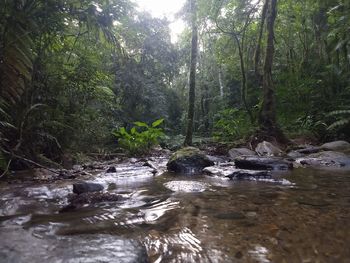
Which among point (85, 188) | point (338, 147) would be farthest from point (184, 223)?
point (338, 147)

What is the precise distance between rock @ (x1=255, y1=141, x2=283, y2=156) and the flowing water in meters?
3.51

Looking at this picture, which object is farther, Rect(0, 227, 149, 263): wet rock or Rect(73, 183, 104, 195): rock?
Rect(73, 183, 104, 195): rock

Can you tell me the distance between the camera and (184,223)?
99.4 inches

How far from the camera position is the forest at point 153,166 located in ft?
6.63

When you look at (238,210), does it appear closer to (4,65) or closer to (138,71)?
(4,65)

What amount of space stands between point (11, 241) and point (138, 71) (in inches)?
651

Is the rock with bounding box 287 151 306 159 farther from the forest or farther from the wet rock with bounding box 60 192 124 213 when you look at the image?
the wet rock with bounding box 60 192 124 213

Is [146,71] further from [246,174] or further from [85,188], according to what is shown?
[85,188]

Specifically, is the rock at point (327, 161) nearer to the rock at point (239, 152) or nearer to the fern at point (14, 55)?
the rock at point (239, 152)

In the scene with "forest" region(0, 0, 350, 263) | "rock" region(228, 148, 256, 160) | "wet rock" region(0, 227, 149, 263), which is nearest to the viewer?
"wet rock" region(0, 227, 149, 263)

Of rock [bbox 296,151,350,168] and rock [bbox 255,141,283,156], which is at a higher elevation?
rock [bbox 255,141,283,156]

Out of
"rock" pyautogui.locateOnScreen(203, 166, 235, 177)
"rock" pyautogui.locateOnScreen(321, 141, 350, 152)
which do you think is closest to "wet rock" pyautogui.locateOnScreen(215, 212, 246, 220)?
"rock" pyautogui.locateOnScreen(203, 166, 235, 177)

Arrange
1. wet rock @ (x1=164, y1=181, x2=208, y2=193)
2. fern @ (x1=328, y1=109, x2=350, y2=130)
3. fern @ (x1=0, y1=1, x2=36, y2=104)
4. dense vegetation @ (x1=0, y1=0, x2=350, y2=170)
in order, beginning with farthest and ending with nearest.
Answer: fern @ (x1=328, y1=109, x2=350, y2=130), dense vegetation @ (x1=0, y1=0, x2=350, y2=170), fern @ (x1=0, y1=1, x2=36, y2=104), wet rock @ (x1=164, y1=181, x2=208, y2=193)

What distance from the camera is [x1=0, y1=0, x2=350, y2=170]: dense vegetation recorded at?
498 cm
